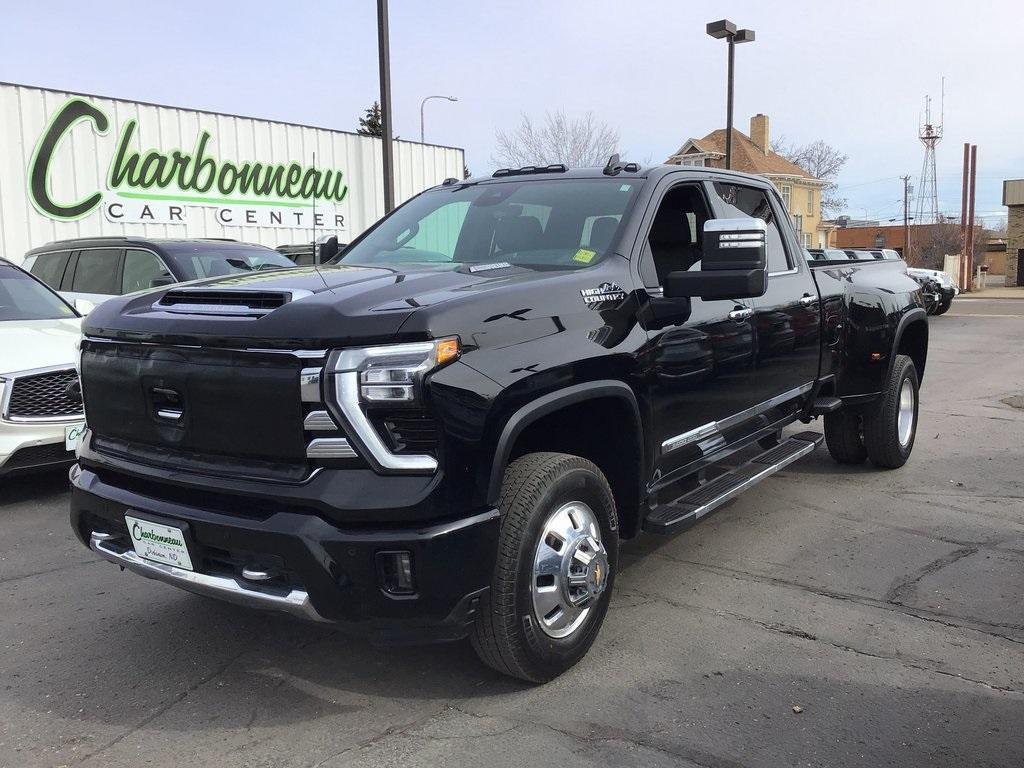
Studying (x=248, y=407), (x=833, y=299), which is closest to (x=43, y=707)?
(x=248, y=407)

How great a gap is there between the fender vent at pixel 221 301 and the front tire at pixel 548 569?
3.19ft

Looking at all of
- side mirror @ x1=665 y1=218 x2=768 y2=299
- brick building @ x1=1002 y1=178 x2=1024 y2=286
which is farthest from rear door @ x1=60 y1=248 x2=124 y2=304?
brick building @ x1=1002 y1=178 x2=1024 y2=286

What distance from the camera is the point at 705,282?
3.52m

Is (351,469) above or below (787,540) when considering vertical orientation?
above

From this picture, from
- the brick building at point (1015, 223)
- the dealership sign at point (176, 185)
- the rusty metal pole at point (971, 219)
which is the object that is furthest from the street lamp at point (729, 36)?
the brick building at point (1015, 223)

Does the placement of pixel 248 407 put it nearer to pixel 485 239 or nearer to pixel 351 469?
pixel 351 469

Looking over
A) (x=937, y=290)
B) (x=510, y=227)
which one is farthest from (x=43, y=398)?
(x=937, y=290)

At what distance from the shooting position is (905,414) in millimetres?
6516

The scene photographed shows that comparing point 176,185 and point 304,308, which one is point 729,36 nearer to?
point 176,185

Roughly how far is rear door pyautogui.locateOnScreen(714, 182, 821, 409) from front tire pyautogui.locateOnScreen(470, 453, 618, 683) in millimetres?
1652

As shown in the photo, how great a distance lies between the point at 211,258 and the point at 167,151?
749 centimetres

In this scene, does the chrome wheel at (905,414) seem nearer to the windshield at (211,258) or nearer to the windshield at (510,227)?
the windshield at (510,227)

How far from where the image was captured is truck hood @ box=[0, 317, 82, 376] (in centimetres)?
564

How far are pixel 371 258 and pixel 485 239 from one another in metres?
0.58
